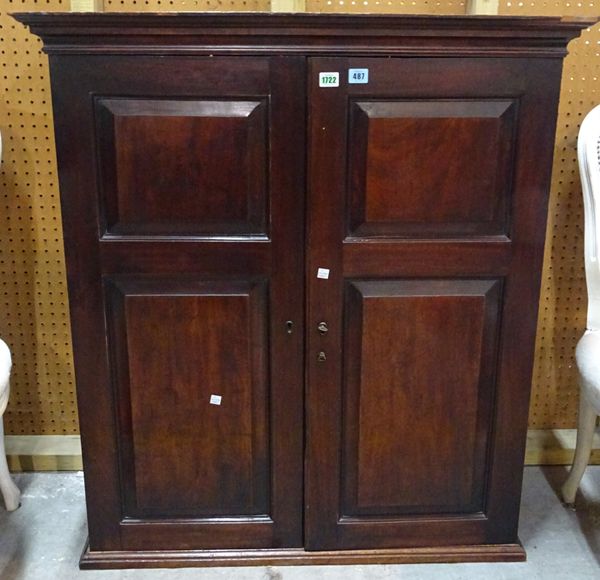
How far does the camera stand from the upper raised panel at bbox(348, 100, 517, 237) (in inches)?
63.1

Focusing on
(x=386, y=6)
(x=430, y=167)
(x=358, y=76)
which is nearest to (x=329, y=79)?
(x=358, y=76)

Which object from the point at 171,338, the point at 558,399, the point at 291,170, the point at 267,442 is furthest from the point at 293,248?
the point at 558,399

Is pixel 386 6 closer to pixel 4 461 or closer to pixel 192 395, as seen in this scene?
pixel 192 395

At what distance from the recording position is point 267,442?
1.83m

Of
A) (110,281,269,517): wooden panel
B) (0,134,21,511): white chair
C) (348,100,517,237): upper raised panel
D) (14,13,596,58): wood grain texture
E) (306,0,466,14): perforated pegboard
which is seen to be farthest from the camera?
(306,0,466,14): perforated pegboard

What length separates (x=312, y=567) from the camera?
1913mm

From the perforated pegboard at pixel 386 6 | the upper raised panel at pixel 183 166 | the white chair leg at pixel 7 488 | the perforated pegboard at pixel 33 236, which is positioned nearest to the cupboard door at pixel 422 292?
the upper raised panel at pixel 183 166

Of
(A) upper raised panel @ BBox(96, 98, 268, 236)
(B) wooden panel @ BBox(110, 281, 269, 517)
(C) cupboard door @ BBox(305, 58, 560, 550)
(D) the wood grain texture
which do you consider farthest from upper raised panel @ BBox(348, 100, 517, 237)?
(B) wooden panel @ BBox(110, 281, 269, 517)

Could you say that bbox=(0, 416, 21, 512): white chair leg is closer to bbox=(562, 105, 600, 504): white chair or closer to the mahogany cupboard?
the mahogany cupboard

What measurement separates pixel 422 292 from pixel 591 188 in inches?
23.7

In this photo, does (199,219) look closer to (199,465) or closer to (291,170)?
(291,170)

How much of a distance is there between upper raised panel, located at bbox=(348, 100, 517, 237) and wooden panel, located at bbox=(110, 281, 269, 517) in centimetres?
36

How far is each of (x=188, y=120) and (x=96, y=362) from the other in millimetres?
644

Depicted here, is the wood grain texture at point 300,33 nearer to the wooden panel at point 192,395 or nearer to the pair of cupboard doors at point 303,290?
the pair of cupboard doors at point 303,290
